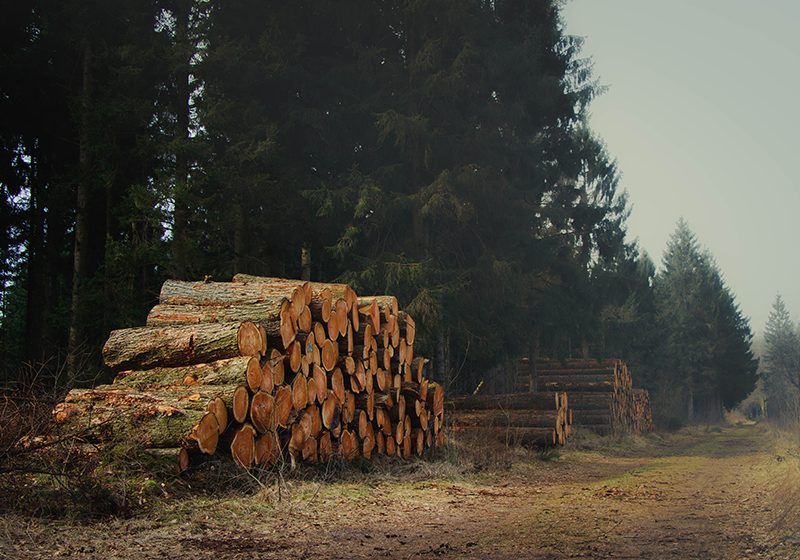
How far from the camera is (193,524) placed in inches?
173

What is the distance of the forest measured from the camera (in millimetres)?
13672

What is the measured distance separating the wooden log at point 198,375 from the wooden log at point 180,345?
13 centimetres

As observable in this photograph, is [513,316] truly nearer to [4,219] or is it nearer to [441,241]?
[441,241]

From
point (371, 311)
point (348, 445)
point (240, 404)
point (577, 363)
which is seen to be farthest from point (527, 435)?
point (577, 363)

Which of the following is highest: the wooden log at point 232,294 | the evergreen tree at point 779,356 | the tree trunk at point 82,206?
the tree trunk at point 82,206

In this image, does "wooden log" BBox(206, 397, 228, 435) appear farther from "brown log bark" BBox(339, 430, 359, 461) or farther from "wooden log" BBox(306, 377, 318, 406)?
"brown log bark" BBox(339, 430, 359, 461)

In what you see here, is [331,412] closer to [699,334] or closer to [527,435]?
[527,435]

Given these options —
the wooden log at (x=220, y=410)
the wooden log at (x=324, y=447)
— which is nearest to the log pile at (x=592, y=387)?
the wooden log at (x=324, y=447)

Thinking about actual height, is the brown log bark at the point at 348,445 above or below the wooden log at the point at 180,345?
below

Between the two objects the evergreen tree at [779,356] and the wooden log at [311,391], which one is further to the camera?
the evergreen tree at [779,356]

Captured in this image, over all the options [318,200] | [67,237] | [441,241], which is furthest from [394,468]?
[67,237]

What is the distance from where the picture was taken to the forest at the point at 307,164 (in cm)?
1367

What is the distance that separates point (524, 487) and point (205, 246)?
9.88 m

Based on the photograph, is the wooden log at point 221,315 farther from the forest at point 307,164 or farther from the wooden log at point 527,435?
the wooden log at point 527,435
